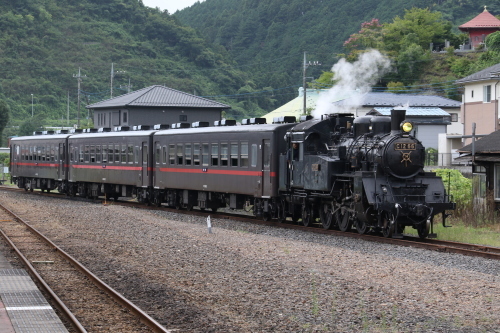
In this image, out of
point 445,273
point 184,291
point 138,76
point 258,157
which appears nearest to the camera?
point 184,291

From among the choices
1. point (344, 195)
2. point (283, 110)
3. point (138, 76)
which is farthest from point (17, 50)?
point (344, 195)

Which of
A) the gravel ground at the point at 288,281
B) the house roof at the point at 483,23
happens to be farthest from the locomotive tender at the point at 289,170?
the house roof at the point at 483,23

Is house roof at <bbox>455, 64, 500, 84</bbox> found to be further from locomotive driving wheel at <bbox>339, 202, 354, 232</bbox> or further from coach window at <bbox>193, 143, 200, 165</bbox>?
locomotive driving wheel at <bbox>339, 202, 354, 232</bbox>

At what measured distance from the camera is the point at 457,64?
3501 inches

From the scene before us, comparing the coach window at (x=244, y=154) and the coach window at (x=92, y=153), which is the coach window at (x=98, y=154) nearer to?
the coach window at (x=92, y=153)

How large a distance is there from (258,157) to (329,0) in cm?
11517

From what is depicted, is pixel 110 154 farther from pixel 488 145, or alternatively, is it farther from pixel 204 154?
pixel 488 145

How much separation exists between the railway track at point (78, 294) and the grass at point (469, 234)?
9.21 meters

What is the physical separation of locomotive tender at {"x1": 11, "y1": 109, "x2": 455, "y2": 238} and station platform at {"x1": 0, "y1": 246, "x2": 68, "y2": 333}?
330 inches

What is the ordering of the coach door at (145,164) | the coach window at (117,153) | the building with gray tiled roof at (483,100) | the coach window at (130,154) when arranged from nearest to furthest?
1. the coach door at (145,164)
2. the coach window at (130,154)
3. the coach window at (117,153)
4. the building with gray tiled roof at (483,100)

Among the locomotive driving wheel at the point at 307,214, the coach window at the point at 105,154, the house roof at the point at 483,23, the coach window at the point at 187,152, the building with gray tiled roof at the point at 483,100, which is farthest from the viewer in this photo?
the house roof at the point at 483,23

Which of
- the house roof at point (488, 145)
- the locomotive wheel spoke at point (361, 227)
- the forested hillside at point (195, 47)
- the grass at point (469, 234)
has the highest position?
the forested hillside at point (195, 47)

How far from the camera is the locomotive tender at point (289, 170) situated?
17500 mm

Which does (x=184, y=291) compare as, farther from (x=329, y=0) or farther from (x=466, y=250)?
(x=329, y=0)
